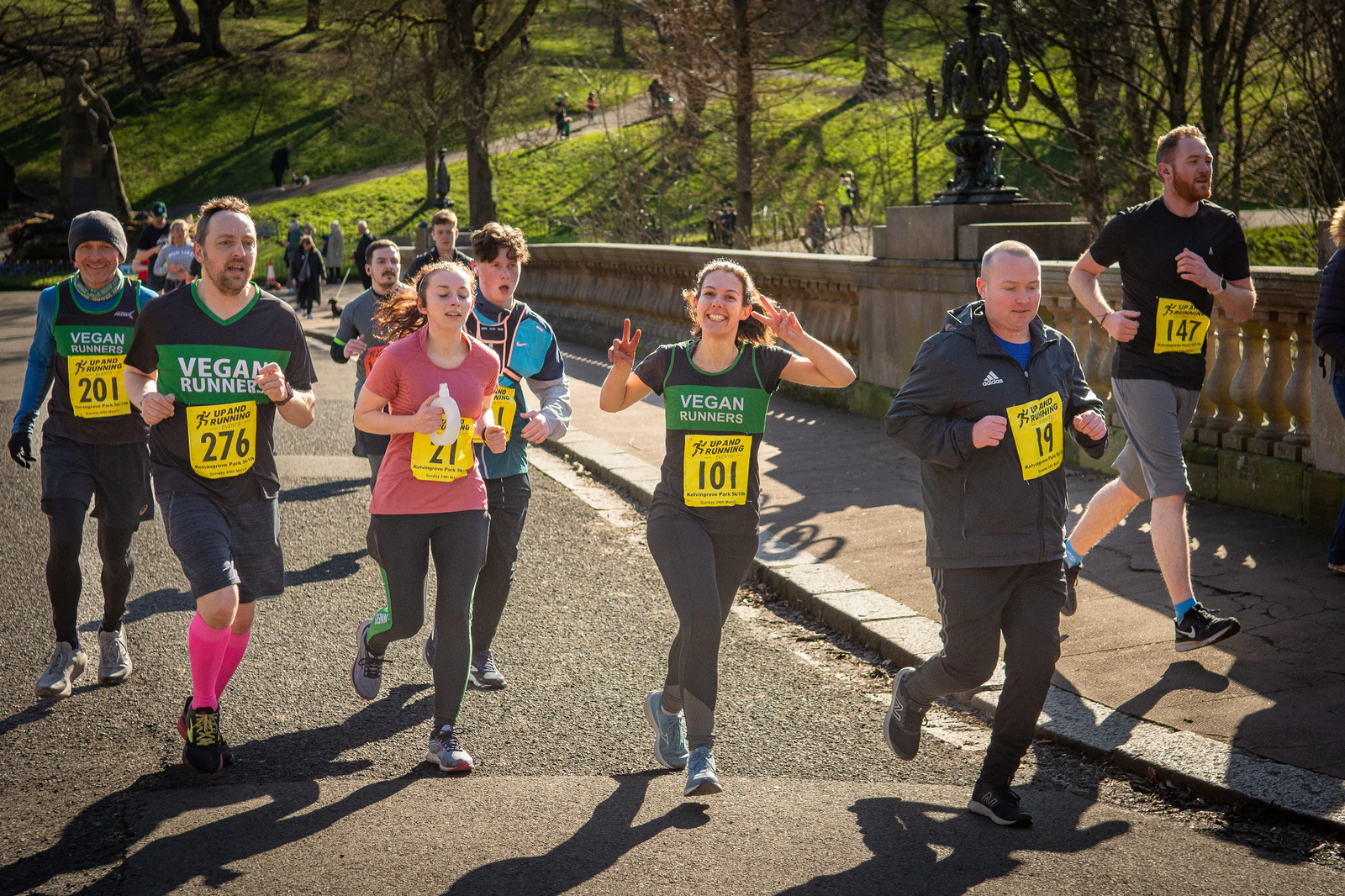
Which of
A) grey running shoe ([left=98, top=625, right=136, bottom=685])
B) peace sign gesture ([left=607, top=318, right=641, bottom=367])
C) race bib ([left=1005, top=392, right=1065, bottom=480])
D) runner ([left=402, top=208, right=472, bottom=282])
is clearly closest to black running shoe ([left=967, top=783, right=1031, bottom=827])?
race bib ([left=1005, top=392, right=1065, bottom=480])

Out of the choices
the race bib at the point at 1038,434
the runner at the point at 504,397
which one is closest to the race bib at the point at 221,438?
the runner at the point at 504,397

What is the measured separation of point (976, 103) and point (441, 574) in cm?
765

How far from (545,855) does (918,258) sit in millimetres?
7700

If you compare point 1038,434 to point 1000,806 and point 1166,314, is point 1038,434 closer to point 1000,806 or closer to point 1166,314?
point 1000,806

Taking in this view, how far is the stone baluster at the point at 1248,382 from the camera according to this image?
301 inches

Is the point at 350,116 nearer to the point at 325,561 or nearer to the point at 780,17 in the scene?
the point at 780,17

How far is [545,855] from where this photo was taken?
13.1ft

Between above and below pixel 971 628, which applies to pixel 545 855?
below

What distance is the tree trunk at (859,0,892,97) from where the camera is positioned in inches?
719

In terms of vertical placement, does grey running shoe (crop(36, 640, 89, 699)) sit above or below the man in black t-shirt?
below

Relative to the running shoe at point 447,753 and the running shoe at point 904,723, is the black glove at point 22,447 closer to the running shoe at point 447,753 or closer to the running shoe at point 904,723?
the running shoe at point 447,753

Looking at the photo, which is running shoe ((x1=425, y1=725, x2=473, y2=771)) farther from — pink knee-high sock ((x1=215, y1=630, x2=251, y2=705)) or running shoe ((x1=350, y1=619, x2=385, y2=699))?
pink knee-high sock ((x1=215, y1=630, x2=251, y2=705))

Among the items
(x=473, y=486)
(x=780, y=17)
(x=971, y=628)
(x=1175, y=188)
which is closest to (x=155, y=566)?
(x=473, y=486)

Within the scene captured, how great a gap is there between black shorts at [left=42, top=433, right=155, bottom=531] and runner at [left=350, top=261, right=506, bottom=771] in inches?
60.5
